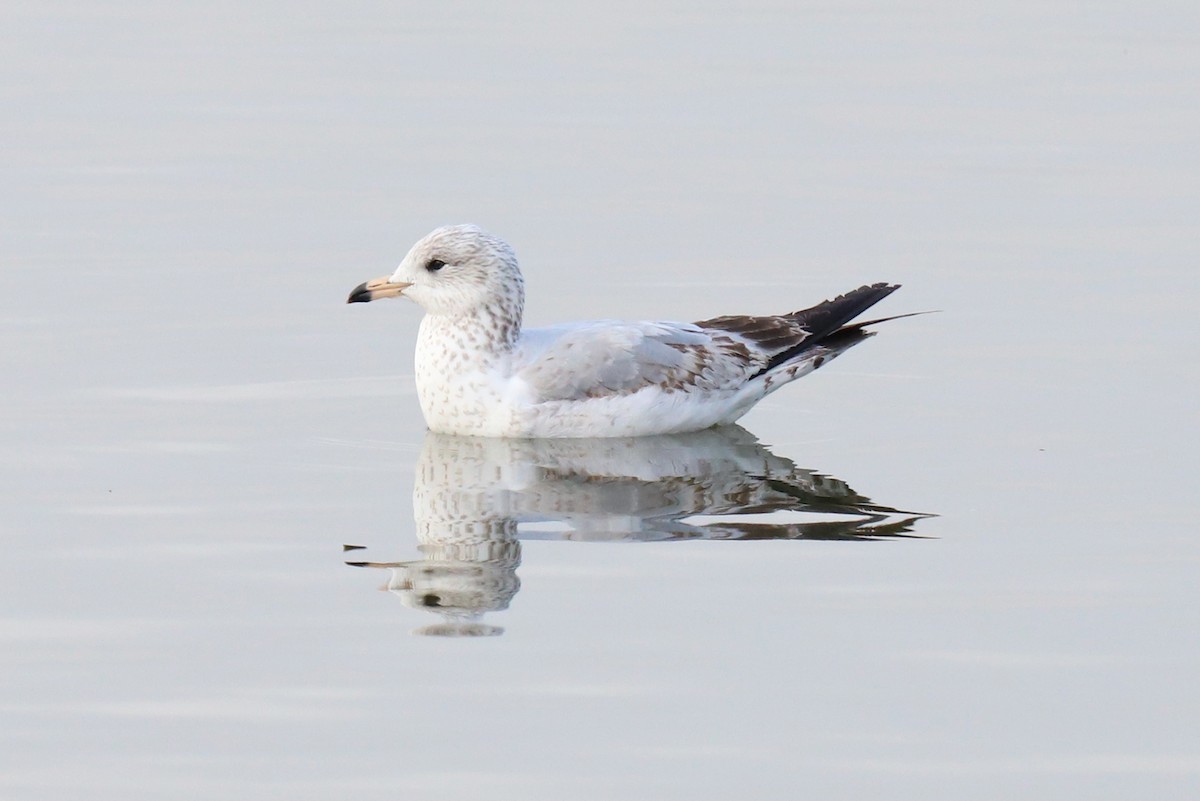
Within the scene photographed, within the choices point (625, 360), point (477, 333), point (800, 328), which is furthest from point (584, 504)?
point (800, 328)

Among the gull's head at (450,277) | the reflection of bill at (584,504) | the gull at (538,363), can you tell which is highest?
the gull's head at (450,277)

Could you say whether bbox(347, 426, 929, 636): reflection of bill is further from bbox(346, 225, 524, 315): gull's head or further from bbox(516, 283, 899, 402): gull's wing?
bbox(346, 225, 524, 315): gull's head

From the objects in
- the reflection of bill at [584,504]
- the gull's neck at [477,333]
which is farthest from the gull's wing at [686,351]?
the reflection of bill at [584,504]

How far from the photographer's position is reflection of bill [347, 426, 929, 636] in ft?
34.2

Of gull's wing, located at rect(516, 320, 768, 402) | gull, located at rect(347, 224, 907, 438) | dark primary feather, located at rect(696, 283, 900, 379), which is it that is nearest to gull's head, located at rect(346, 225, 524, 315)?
gull, located at rect(347, 224, 907, 438)

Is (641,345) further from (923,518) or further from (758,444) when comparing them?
(923,518)

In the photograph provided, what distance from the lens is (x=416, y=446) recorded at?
518 inches

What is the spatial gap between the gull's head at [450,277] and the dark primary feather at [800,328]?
4.81ft

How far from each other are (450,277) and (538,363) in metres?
0.80

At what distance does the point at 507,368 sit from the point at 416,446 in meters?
0.71

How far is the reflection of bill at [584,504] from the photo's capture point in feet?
34.2

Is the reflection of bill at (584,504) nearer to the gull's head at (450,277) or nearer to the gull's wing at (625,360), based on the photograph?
the gull's wing at (625,360)

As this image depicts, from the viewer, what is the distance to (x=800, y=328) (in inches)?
573

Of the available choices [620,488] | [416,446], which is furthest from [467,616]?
[416,446]
